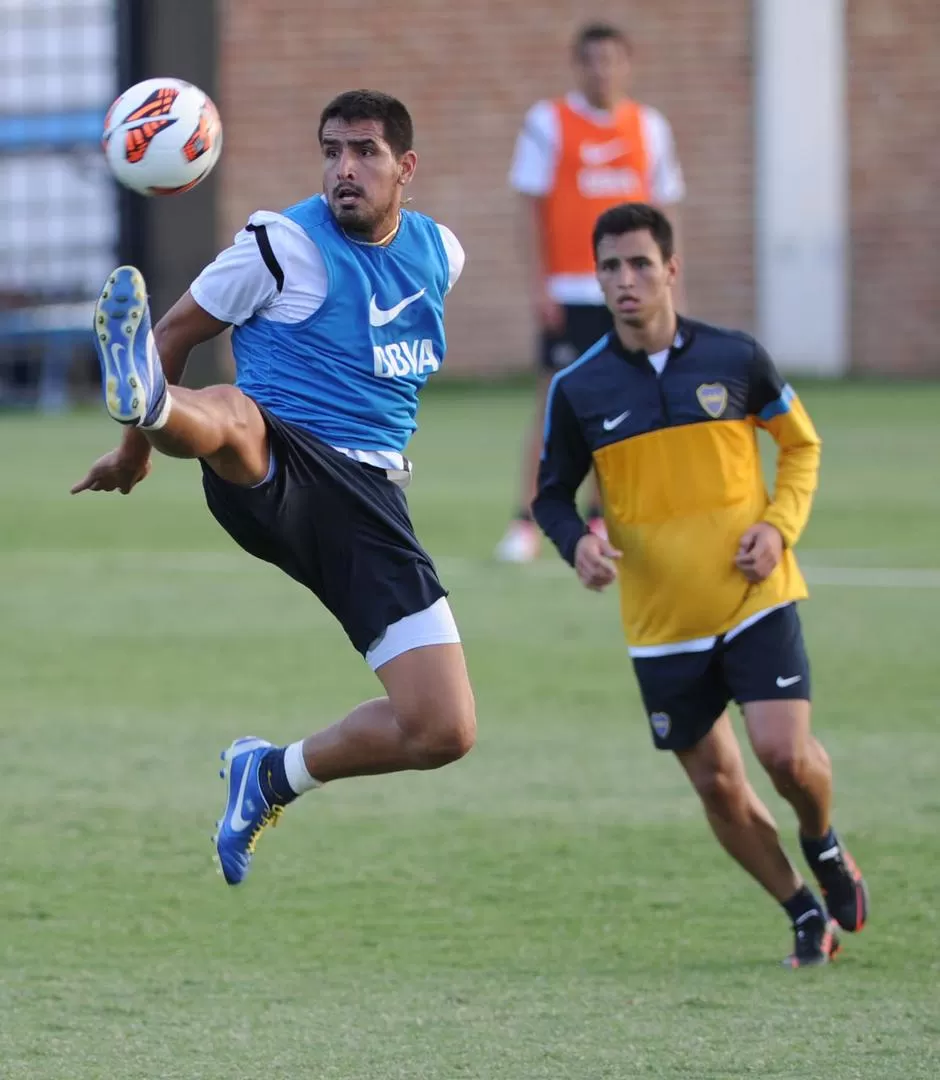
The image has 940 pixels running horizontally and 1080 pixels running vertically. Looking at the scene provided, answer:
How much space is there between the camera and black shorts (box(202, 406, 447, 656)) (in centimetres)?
505

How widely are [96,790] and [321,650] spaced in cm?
272

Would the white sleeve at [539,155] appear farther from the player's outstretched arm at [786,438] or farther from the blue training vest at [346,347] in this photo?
the blue training vest at [346,347]

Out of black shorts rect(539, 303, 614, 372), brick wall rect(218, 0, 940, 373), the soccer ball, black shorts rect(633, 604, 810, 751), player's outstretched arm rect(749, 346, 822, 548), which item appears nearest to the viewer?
the soccer ball

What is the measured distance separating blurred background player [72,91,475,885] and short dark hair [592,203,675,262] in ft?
2.13

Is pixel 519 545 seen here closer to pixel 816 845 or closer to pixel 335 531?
pixel 816 845

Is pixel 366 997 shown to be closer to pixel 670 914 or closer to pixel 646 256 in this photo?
pixel 670 914

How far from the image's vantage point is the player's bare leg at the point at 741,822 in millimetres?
5512

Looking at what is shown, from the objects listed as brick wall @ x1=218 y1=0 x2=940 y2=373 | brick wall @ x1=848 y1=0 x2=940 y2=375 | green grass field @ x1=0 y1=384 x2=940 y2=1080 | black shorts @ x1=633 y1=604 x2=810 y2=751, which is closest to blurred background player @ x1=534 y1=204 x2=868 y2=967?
black shorts @ x1=633 y1=604 x2=810 y2=751

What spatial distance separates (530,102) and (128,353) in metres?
19.1

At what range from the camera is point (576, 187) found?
40.4 feet

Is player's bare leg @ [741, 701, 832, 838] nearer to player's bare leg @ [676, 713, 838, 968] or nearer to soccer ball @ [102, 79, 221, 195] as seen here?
player's bare leg @ [676, 713, 838, 968]

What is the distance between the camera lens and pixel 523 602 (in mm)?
10961

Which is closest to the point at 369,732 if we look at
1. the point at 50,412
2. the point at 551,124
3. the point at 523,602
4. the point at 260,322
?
the point at 260,322

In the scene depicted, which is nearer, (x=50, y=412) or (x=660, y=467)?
(x=660, y=467)
